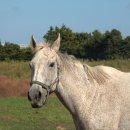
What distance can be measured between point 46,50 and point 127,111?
1483 millimetres

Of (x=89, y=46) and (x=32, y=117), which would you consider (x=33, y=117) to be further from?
(x=89, y=46)

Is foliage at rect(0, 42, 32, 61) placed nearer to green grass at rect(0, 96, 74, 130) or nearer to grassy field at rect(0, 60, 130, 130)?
grassy field at rect(0, 60, 130, 130)

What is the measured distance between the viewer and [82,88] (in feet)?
23.8

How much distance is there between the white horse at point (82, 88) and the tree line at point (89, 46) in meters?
41.4

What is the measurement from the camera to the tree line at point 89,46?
172ft

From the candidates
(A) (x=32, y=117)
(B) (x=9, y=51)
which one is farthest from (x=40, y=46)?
(B) (x=9, y=51)

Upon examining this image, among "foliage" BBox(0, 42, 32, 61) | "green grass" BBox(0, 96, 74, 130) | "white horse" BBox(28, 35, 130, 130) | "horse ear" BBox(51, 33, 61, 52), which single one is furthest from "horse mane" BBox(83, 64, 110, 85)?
"foliage" BBox(0, 42, 32, 61)

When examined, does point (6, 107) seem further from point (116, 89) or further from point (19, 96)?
point (116, 89)

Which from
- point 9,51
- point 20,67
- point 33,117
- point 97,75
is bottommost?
point 33,117

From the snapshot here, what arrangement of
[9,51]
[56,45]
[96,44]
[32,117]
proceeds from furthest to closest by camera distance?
[96,44], [9,51], [32,117], [56,45]

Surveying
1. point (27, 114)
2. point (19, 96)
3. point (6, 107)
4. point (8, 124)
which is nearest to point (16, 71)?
point (19, 96)

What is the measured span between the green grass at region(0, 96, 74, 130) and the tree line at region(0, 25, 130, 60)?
24.7m

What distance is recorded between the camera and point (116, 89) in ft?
23.7

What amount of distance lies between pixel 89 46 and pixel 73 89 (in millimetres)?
51375
